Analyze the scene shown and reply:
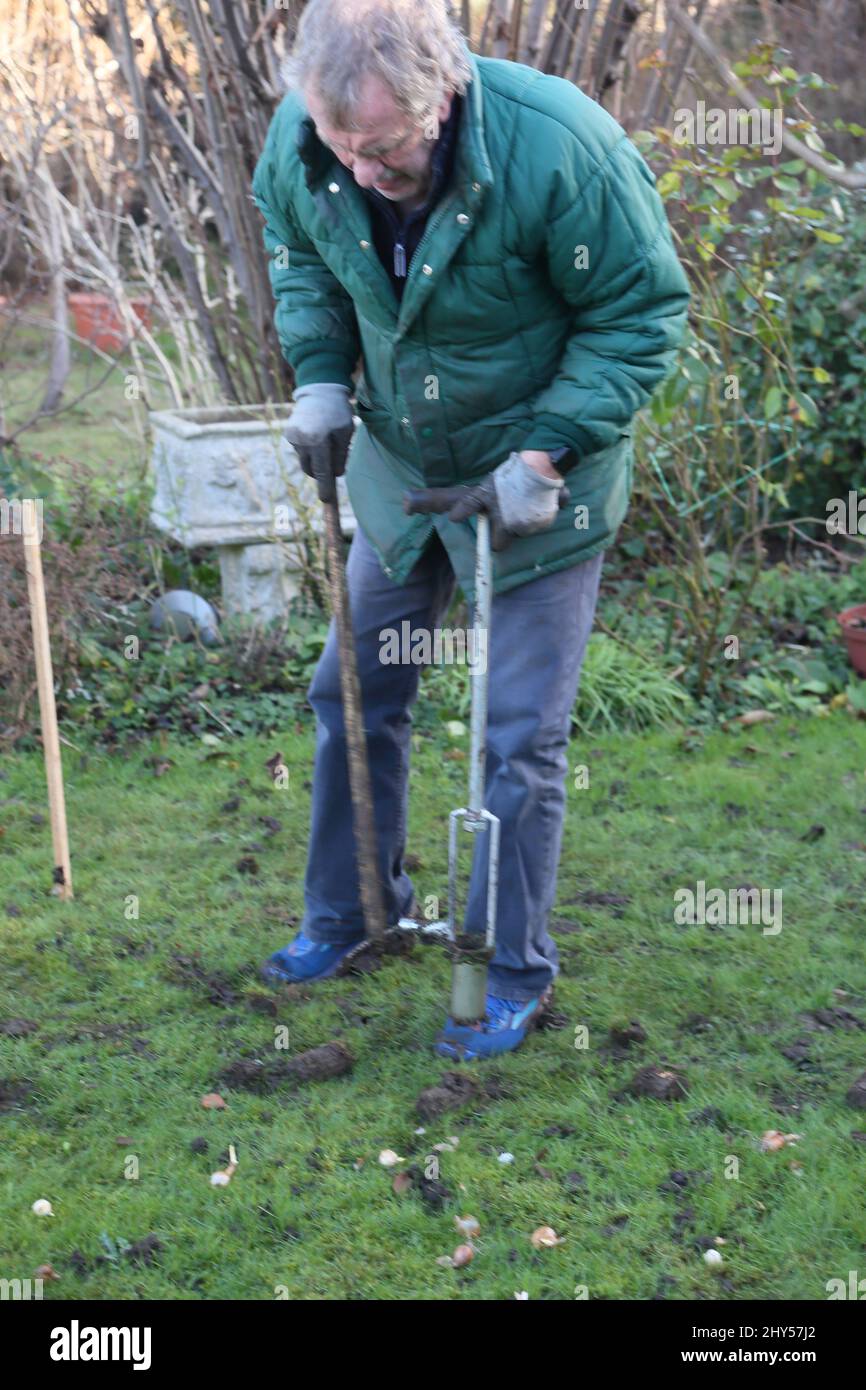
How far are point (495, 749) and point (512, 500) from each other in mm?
578

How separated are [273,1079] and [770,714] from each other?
2865 millimetres

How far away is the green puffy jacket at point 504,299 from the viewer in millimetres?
2715

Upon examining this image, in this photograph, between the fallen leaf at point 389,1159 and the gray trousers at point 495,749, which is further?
the gray trousers at point 495,749

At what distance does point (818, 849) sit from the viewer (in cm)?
438

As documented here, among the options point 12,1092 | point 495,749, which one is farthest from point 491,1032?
point 12,1092

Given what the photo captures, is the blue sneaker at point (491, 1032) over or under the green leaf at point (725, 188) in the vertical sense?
under

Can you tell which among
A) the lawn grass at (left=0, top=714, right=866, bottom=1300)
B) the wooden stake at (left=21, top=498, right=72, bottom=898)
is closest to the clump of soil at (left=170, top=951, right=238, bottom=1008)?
the lawn grass at (left=0, top=714, right=866, bottom=1300)

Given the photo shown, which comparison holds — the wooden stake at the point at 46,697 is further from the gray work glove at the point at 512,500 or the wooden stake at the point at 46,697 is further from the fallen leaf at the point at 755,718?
the fallen leaf at the point at 755,718

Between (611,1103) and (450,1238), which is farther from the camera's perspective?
(611,1103)

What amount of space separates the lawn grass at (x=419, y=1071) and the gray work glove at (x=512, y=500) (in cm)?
118

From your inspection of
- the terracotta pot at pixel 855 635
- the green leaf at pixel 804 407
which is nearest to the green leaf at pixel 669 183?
the green leaf at pixel 804 407

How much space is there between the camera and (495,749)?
3150 millimetres

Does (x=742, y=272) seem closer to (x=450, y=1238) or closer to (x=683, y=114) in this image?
(x=683, y=114)
